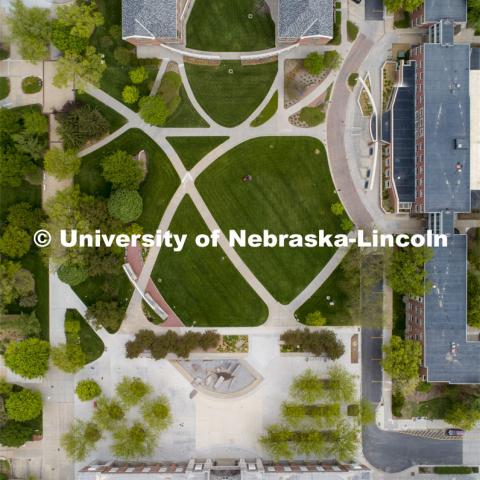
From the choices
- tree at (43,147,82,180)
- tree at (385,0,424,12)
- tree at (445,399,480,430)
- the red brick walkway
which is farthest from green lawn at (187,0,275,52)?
tree at (445,399,480,430)

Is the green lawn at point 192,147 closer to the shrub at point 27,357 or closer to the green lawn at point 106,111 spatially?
the green lawn at point 106,111

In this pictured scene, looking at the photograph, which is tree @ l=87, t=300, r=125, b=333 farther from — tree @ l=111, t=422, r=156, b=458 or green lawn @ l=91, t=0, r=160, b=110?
green lawn @ l=91, t=0, r=160, b=110

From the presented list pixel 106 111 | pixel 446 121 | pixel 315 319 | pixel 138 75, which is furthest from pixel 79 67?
pixel 446 121

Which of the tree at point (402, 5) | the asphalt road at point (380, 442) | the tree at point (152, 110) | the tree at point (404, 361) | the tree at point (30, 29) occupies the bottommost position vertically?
the asphalt road at point (380, 442)

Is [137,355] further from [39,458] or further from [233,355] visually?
[39,458]

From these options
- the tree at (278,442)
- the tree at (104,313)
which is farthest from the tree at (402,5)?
the tree at (278,442)

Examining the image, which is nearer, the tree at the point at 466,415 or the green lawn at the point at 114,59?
the tree at the point at 466,415

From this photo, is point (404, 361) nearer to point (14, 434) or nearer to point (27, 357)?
point (27, 357)
